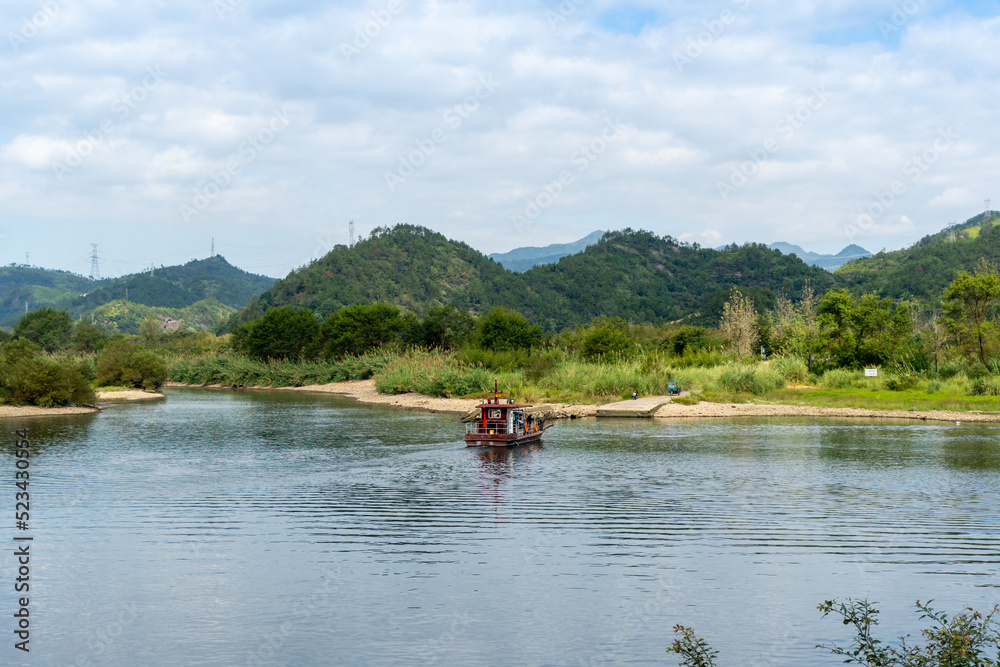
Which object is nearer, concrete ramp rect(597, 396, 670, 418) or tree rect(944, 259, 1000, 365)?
concrete ramp rect(597, 396, 670, 418)

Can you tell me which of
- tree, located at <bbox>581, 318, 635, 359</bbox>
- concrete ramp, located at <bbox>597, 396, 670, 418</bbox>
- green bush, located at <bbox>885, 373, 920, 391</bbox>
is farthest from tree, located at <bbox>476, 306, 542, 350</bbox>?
green bush, located at <bbox>885, 373, 920, 391</bbox>

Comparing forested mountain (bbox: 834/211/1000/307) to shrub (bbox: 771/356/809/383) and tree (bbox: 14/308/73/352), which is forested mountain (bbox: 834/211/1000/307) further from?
tree (bbox: 14/308/73/352)

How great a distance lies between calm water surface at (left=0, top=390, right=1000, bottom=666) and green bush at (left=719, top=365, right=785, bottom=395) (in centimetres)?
1429

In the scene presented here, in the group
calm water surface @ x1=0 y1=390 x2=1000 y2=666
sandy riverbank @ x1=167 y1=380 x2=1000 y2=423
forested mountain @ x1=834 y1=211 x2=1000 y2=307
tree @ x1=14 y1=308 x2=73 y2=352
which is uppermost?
forested mountain @ x1=834 y1=211 x2=1000 y2=307

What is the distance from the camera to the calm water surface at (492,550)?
9055mm

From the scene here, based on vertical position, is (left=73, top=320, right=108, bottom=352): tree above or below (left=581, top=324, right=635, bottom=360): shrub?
above

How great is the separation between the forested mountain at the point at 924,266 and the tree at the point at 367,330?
60733 mm

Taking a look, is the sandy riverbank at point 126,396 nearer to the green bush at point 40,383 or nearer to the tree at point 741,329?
the green bush at point 40,383

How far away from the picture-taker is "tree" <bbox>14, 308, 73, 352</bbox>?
8588cm

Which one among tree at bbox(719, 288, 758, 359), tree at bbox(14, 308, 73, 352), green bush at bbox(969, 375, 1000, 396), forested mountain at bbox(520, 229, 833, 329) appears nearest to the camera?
green bush at bbox(969, 375, 1000, 396)

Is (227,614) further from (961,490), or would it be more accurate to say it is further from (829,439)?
(829,439)

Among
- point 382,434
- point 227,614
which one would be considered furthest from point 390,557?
point 382,434

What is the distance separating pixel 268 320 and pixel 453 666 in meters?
72.7

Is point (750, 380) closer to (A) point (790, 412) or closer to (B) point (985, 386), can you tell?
(A) point (790, 412)
